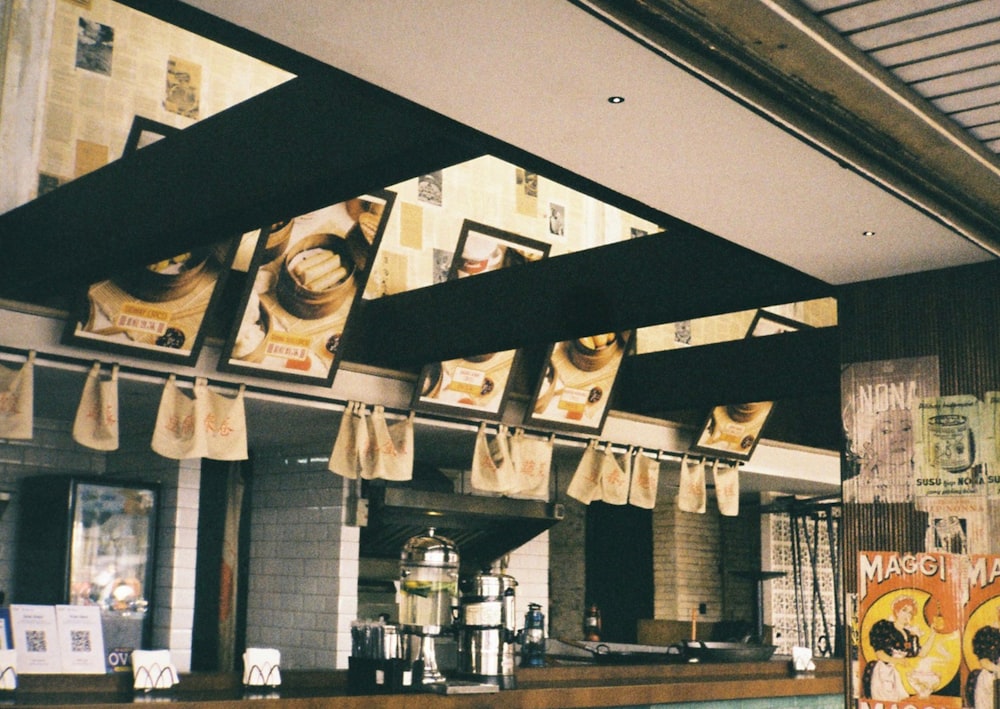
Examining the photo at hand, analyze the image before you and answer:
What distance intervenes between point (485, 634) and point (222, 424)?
183 centimetres

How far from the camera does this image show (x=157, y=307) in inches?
218

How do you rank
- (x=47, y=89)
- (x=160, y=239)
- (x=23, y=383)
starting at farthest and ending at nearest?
(x=47, y=89)
(x=23, y=383)
(x=160, y=239)

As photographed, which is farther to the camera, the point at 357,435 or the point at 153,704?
the point at 357,435

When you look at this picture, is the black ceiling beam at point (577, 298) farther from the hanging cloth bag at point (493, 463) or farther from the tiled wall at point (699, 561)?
the tiled wall at point (699, 561)

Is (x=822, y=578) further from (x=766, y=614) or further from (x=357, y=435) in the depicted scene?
(x=357, y=435)

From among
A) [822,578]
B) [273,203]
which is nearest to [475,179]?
[273,203]

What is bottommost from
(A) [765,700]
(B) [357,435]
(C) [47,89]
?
(A) [765,700]

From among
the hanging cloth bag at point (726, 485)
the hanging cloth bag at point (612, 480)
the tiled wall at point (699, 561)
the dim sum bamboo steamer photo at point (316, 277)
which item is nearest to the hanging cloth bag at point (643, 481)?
the hanging cloth bag at point (612, 480)

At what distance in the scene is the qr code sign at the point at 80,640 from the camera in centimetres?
587

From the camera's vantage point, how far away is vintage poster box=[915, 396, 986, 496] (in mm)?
3576

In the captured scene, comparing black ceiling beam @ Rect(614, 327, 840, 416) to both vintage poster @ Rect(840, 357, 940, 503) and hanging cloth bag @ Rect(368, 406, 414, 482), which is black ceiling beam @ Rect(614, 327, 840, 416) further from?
vintage poster @ Rect(840, 357, 940, 503)

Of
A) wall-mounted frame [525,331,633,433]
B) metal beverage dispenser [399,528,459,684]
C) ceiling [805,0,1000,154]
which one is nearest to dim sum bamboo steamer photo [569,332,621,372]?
wall-mounted frame [525,331,633,433]

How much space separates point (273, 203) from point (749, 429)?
602cm

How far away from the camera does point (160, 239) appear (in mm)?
4223
